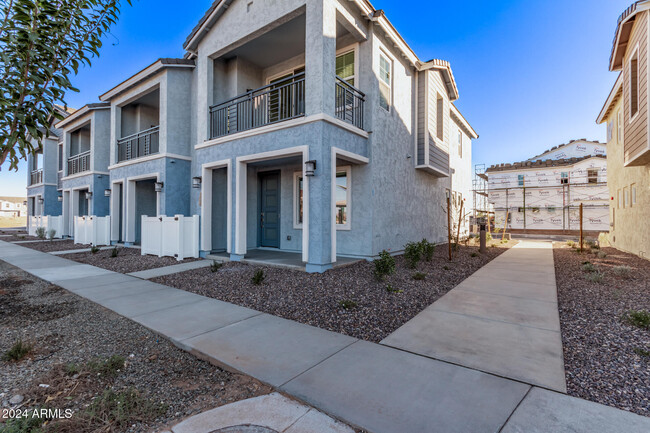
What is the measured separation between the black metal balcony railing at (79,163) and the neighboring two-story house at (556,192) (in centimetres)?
2839

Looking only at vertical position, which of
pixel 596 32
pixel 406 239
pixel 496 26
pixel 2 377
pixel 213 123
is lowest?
pixel 2 377

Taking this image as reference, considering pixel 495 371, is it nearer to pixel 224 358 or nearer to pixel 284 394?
pixel 284 394

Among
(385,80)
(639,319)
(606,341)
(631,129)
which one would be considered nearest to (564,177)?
(631,129)

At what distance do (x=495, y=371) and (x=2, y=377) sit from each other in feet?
14.4

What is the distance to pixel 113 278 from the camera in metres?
6.68

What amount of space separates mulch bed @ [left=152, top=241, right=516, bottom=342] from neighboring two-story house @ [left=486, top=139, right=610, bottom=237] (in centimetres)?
2205

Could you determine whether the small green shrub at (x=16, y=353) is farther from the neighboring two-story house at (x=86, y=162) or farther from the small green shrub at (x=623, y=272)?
the neighboring two-story house at (x=86, y=162)

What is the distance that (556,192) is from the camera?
88.9 ft

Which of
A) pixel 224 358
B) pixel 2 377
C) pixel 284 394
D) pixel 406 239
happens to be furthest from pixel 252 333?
pixel 406 239

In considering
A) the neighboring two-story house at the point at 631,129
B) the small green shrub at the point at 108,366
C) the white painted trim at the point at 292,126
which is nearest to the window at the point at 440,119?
the neighboring two-story house at the point at 631,129

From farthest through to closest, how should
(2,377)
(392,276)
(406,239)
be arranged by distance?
(406,239)
(392,276)
(2,377)

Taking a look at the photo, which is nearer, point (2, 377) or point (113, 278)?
point (2, 377)

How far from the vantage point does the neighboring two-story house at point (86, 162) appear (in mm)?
14211

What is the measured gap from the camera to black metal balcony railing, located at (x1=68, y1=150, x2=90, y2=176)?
50.8 ft
